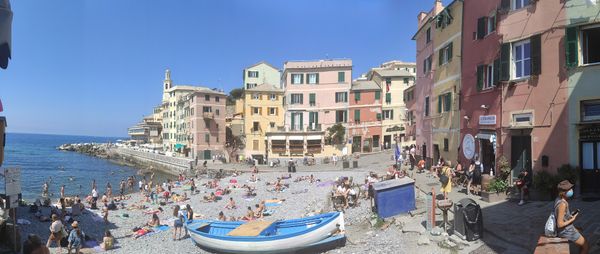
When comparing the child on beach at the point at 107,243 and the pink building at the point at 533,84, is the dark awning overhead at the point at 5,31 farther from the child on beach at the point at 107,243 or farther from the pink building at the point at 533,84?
the pink building at the point at 533,84

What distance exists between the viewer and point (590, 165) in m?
14.2

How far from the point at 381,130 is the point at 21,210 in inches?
1680

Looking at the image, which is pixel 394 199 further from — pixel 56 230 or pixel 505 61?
pixel 56 230

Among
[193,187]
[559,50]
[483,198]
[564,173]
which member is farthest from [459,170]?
[193,187]

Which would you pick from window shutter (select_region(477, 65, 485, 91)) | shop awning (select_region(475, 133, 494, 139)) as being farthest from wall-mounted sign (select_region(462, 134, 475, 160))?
window shutter (select_region(477, 65, 485, 91))

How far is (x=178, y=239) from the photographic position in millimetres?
20469

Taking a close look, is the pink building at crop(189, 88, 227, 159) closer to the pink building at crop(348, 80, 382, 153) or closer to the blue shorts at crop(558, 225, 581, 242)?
the pink building at crop(348, 80, 382, 153)

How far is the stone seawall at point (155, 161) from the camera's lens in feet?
201

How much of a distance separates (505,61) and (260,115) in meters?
45.6

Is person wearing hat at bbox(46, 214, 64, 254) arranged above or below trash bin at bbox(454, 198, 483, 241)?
below

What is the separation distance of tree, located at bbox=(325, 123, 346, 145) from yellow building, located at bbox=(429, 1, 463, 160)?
24942 millimetres

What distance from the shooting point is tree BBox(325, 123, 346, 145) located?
2058 inches

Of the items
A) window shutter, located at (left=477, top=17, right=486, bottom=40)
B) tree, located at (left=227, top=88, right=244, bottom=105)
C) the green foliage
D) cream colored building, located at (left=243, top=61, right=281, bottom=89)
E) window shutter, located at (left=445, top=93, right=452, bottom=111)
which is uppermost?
cream colored building, located at (left=243, top=61, right=281, bottom=89)

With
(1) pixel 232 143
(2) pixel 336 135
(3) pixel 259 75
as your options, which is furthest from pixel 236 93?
(2) pixel 336 135
